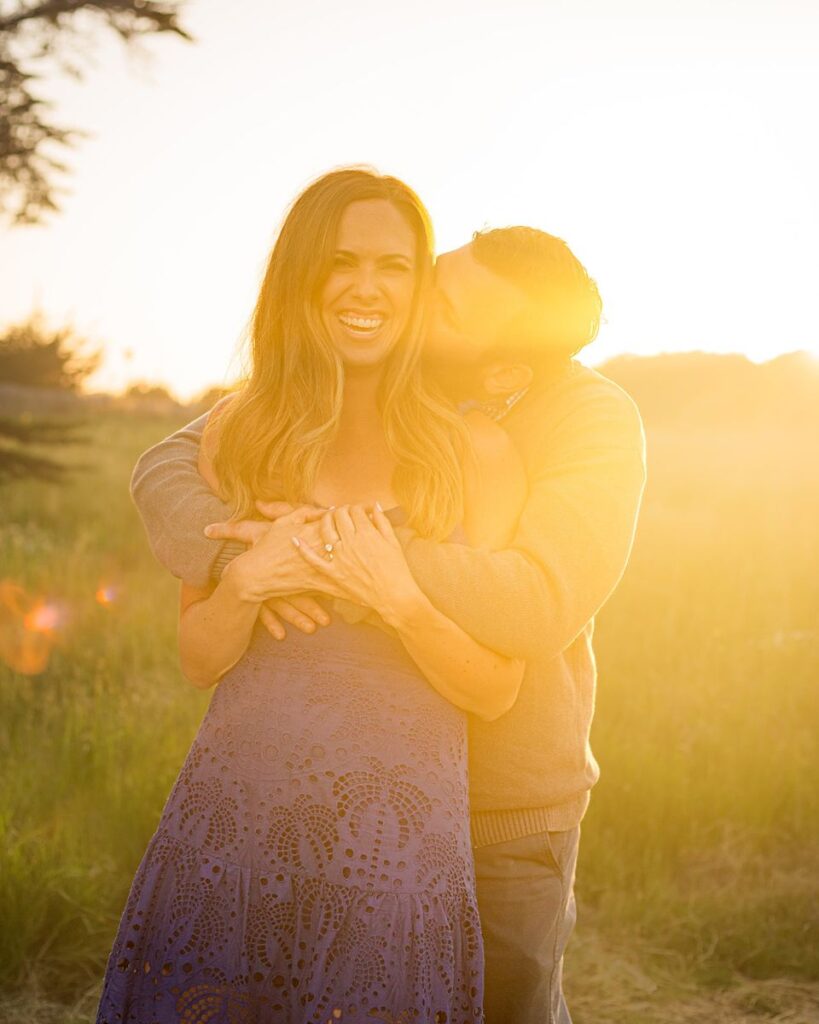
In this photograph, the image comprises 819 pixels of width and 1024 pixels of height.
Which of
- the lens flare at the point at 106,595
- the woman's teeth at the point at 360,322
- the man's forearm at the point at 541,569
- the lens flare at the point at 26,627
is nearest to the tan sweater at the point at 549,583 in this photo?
the man's forearm at the point at 541,569

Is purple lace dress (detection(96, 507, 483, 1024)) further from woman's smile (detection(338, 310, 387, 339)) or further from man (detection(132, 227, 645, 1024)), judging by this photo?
woman's smile (detection(338, 310, 387, 339))

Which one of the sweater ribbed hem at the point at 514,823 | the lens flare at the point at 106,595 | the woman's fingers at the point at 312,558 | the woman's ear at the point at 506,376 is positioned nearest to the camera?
the woman's fingers at the point at 312,558

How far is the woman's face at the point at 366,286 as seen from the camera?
6.46 ft

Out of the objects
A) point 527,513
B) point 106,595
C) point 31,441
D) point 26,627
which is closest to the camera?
point 527,513

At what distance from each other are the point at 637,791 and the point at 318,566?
3.22m

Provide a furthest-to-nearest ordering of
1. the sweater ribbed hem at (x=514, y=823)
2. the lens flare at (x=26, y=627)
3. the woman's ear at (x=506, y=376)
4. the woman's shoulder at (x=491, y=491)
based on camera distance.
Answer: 1. the lens flare at (x=26, y=627)
2. the woman's ear at (x=506, y=376)
3. the sweater ribbed hem at (x=514, y=823)
4. the woman's shoulder at (x=491, y=491)

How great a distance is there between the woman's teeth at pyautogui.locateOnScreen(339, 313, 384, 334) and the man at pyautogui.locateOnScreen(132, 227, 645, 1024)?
203mm

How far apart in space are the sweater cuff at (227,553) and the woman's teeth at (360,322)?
1.68ft

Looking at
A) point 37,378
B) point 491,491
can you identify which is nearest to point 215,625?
point 491,491

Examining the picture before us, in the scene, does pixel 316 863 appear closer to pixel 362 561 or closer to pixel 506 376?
pixel 362 561

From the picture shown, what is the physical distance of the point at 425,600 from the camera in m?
1.75

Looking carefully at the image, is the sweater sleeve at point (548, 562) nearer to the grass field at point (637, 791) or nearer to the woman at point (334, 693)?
the woman at point (334, 693)

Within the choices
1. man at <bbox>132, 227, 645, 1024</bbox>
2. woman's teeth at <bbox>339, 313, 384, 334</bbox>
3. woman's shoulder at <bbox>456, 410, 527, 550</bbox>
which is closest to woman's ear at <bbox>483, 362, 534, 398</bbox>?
man at <bbox>132, 227, 645, 1024</bbox>

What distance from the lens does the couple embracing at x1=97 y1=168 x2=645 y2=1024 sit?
175 centimetres
